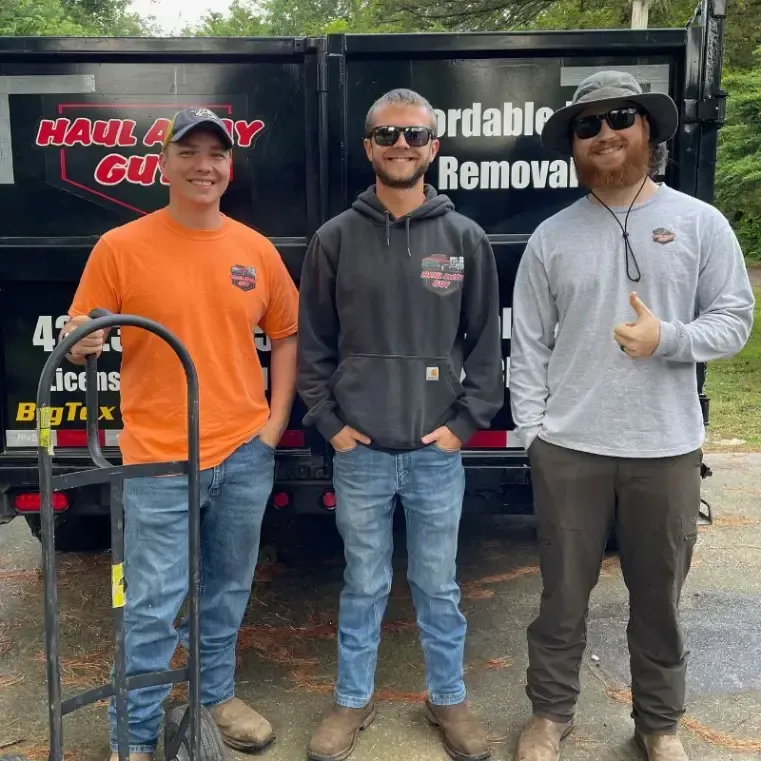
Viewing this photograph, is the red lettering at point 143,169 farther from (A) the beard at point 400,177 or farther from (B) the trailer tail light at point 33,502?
(B) the trailer tail light at point 33,502

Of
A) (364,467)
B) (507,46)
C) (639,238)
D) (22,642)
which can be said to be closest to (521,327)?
(639,238)

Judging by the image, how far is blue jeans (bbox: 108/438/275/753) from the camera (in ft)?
8.22

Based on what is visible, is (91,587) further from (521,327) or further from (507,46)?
(507,46)

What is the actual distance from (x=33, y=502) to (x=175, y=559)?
1.05m

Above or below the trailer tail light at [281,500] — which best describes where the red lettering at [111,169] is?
above

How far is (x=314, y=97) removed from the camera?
303cm

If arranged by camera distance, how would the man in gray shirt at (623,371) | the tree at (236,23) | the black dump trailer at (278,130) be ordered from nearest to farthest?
the man in gray shirt at (623,371) → the black dump trailer at (278,130) → the tree at (236,23)

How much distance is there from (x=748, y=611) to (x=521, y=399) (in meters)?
2.13

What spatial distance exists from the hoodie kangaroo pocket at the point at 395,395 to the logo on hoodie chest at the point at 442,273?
227mm

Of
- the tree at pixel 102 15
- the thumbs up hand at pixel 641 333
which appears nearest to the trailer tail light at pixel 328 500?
the thumbs up hand at pixel 641 333

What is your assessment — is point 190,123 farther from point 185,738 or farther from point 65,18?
point 65,18

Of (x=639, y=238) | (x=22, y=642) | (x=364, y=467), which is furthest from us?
(x=22, y=642)

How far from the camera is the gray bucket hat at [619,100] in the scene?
2449 millimetres

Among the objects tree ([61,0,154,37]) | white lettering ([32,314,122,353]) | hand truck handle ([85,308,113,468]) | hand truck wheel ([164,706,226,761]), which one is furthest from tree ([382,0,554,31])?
hand truck wheel ([164,706,226,761])
